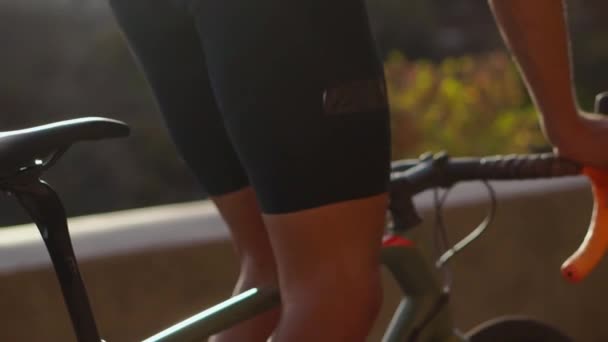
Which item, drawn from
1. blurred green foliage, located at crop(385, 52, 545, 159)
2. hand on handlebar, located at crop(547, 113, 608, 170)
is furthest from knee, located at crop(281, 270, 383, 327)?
blurred green foliage, located at crop(385, 52, 545, 159)

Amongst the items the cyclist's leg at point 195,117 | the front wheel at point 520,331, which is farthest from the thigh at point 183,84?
the front wheel at point 520,331

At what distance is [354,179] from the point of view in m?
1.15

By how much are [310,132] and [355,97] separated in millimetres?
63

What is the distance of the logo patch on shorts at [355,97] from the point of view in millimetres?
1130

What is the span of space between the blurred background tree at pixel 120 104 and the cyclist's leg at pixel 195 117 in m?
2.54

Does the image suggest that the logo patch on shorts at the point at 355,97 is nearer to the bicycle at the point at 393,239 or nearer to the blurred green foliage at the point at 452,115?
the bicycle at the point at 393,239

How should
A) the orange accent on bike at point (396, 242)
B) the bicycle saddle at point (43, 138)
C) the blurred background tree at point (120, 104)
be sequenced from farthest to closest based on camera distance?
the blurred background tree at point (120, 104) < the orange accent on bike at point (396, 242) < the bicycle saddle at point (43, 138)

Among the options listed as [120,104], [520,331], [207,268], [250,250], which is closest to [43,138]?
[250,250]

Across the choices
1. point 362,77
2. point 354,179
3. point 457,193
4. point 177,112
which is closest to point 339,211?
point 354,179

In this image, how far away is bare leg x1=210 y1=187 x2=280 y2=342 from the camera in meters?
1.44

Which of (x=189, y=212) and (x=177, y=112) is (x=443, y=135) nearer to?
(x=189, y=212)

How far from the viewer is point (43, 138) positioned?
1113 millimetres

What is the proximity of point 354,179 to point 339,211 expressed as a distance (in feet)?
0.12

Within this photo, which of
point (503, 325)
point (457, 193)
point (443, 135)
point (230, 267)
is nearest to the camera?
point (503, 325)
